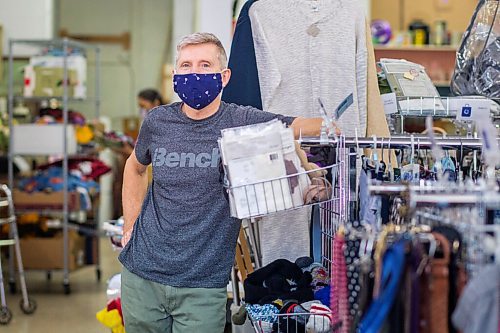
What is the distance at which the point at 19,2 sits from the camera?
32.8 ft

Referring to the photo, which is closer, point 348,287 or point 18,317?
point 348,287

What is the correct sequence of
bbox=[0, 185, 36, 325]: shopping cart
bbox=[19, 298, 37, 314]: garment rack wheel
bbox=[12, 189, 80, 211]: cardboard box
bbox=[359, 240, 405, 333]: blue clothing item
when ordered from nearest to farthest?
bbox=[359, 240, 405, 333]: blue clothing item, bbox=[0, 185, 36, 325]: shopping cart, bbox=[19, 298, 37, 314]: garment rack wheel, bbox=[12, 189, 80, 211]: cardboard box

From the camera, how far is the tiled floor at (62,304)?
6453 mm

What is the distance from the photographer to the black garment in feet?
11.0

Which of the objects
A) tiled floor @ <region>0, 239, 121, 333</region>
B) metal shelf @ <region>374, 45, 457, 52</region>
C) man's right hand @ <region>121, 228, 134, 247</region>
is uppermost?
metal shelf @ <region>374, 45, 457, 52</region>

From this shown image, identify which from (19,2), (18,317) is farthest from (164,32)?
(18,317)

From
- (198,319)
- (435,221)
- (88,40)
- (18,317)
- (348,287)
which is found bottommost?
(18,317)

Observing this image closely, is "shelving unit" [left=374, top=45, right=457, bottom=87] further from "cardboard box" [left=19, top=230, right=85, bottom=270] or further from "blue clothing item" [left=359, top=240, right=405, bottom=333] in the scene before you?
"blue clothing item" [left=359, top=240, right=405, bottom=333]

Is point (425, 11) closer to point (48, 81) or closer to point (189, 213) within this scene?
point (48, 81)

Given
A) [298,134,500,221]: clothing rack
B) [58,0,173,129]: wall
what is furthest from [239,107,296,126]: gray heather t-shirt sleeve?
[58,0,173,129]: wall

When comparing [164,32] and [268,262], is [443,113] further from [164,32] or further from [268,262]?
[164,32]

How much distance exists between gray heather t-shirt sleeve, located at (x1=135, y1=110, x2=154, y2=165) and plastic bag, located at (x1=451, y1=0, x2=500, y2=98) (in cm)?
156

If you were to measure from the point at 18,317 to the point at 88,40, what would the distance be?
26.0 feet

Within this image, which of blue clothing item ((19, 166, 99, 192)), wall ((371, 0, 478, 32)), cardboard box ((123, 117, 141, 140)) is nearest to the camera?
blue clothing item ((19, 166, 99, 192))
